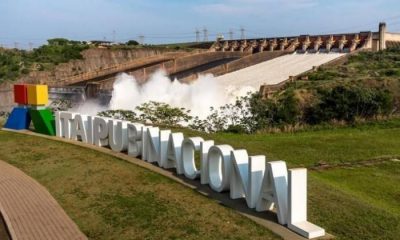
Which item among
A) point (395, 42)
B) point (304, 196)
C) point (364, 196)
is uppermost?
point (395, 42)

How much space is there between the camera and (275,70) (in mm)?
41781

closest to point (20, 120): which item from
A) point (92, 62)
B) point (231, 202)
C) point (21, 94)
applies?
point (21, 94)

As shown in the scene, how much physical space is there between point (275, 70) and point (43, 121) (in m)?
27.7

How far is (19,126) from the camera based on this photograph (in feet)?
60.1

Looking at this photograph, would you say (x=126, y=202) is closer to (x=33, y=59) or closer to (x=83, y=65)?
(x=83, y=65)

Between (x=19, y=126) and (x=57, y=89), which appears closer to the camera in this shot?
(x=19, y=126)

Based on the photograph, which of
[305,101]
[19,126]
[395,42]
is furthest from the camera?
[395,42]

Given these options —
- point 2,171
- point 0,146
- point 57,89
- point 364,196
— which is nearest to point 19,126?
point 0,146

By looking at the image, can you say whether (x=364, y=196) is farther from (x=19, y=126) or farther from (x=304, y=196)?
(x=19, y=126)

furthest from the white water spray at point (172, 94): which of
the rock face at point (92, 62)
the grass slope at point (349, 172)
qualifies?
the grass slope at point (349, 172)

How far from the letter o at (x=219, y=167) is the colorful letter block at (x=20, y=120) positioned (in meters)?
10.8

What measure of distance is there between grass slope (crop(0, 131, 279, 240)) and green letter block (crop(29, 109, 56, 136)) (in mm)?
3468

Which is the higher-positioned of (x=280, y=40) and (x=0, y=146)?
(x=280, y=40)

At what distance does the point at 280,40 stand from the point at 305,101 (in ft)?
106
